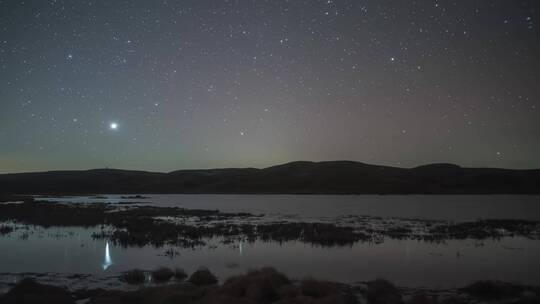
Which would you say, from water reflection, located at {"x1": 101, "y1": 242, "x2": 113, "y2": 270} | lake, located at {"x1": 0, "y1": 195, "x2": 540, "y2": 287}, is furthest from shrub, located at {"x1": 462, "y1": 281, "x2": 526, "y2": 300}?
water reflection, located at {"x1": 101, "y1": 242, "x2": 113, "y2": 270}

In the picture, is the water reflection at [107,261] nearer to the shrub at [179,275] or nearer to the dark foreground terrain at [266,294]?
the shrub at [179,275]

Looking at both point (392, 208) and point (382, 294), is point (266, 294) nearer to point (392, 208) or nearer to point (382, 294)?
point (382, 294)

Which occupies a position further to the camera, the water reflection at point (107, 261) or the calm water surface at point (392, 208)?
the calm water surface at point (392, 208)

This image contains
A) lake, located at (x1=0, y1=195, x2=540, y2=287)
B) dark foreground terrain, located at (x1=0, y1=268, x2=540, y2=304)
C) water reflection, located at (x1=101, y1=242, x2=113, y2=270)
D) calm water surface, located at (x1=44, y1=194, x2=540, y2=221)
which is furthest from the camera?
calm water surface, located at (x1=44, y1=194, x2=540, y2=221)

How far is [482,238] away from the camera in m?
35.1

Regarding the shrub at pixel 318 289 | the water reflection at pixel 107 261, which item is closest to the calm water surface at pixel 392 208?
the water reflection at pixel 107 261

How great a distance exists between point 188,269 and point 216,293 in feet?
27.0

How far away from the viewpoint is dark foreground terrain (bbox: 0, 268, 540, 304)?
1380 cm

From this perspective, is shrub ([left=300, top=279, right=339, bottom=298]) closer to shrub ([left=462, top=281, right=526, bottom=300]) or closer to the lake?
the lake

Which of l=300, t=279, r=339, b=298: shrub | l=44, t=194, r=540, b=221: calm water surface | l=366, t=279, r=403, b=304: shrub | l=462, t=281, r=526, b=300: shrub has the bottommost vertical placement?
l=462, t=281, r=526, b=300: shrub

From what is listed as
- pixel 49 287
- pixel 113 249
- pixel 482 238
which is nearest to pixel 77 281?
pixel 49 287

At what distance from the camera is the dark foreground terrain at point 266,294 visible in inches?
543

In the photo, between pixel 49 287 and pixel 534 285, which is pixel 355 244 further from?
pixel 49 287

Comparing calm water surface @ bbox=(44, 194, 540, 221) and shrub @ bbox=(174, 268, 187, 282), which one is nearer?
shrub @ bbox=(174, 268, 187, 282)
